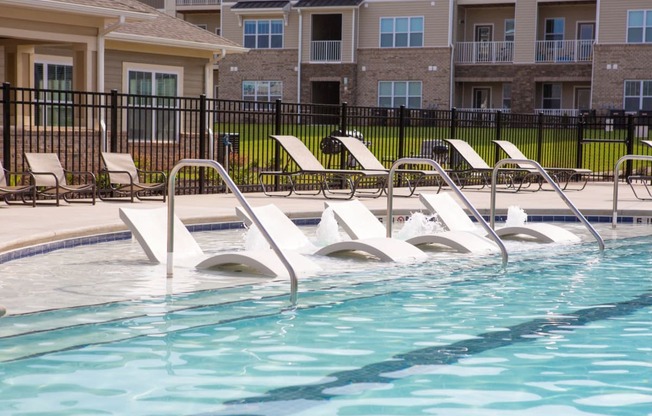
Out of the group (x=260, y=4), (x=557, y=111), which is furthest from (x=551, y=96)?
(x=260, y=4)

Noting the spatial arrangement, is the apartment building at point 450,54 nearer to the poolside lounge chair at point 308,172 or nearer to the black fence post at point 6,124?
the poolside lounge chair at point 308,172

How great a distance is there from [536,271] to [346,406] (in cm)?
510

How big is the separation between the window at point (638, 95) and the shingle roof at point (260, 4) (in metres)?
16.1

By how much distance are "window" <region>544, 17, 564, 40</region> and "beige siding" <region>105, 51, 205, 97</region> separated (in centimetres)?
2254

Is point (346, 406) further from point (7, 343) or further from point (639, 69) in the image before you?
point (639, 69)

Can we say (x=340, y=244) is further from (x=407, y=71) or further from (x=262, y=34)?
(x=262, y=34)

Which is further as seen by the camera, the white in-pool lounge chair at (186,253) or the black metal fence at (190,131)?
the black metal fence at (190,131)

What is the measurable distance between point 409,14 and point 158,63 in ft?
71.5

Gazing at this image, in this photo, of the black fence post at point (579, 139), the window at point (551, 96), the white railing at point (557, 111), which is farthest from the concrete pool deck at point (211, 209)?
the window at point (551, 96)

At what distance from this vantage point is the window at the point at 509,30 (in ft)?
149

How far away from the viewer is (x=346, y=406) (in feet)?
16.3

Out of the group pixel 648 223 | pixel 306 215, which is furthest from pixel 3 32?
pixel 648 223

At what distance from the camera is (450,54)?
145ft

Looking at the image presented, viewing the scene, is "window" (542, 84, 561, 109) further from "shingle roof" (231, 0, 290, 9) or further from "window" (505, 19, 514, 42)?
"shingle roof" (231, 0, 290, 9)
